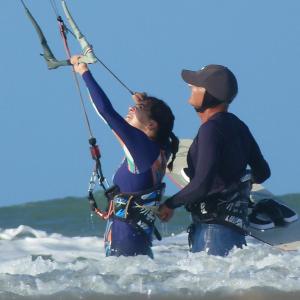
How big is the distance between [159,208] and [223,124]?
460mm

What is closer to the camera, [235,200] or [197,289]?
[197,289]

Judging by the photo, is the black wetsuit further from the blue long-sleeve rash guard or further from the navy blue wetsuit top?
the blue long-sleeve rash guard

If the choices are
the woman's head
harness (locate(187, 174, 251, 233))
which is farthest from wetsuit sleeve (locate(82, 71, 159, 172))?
harness (locate(187, 174, 251, 233))

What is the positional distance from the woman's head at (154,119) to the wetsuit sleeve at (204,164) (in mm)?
222

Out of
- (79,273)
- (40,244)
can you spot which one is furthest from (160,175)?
(40,244)

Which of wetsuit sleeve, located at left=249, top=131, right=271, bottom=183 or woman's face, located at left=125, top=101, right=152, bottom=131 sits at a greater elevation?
woman's face, located at left=125, top=101, right=152, bottom=131

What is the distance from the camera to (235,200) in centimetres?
568

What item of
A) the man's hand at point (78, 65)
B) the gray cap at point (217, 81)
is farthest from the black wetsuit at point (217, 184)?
the man's hand at point (78, 65)

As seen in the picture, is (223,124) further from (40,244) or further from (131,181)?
(40,244)

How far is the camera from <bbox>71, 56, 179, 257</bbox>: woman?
548cm

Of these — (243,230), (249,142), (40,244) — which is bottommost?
(243,230)

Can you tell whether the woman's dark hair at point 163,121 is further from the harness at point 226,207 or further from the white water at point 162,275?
the white water at point 162,275

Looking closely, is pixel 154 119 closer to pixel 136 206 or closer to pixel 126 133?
pixel 126 133

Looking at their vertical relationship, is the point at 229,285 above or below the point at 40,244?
below
